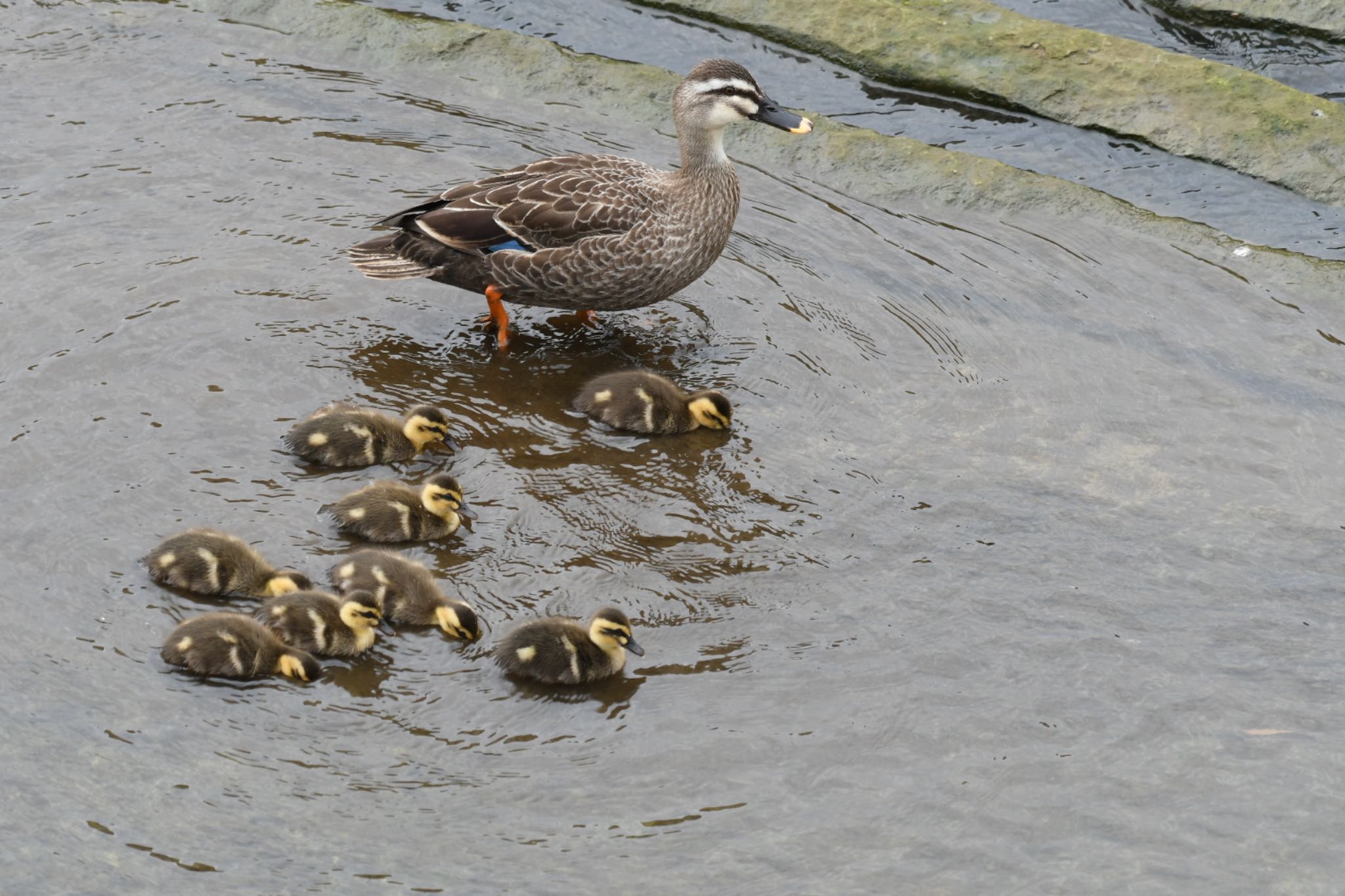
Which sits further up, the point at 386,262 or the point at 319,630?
the point at 386,262

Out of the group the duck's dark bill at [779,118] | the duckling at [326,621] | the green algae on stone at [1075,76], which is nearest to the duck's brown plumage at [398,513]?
the duckling at [326,621]

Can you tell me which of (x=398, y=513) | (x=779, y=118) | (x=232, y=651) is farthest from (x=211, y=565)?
(x=779, y=118)

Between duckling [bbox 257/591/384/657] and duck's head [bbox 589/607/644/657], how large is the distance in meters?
0.77

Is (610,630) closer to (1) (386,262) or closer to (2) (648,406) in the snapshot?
(2) (648,406)

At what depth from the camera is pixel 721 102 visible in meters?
7.60

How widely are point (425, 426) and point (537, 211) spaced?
56.5 inches

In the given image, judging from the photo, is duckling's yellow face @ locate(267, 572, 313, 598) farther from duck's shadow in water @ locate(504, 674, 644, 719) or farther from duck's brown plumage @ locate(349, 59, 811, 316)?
duck's brown plumage @ locate(349, 59, 811, 316)

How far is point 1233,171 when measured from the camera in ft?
27.5

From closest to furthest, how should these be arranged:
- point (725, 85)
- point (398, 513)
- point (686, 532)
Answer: point (398, 513) < point (686, 532) < point (725, 85)

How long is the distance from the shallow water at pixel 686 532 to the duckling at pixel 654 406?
10cm

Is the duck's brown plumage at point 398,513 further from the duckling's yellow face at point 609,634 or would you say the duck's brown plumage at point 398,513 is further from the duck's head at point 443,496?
the duckling's yellow face at point 609,634

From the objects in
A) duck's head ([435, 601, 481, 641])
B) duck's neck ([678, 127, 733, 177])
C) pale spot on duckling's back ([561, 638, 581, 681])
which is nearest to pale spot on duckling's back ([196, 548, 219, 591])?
duck's head ([435, 601, 481, 641])

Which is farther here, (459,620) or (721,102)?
(721,102)

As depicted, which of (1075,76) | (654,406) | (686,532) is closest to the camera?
(686,532)
